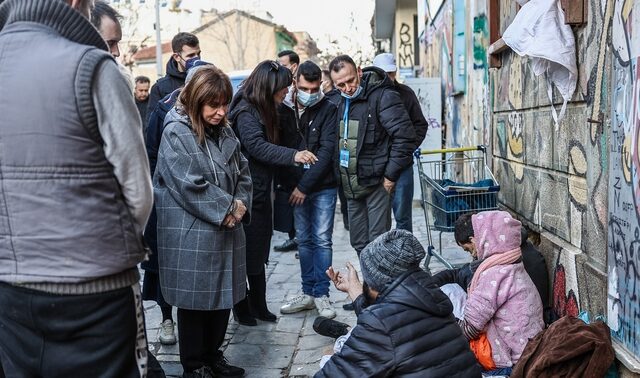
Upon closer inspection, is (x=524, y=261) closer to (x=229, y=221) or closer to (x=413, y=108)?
(x=229, y=221)

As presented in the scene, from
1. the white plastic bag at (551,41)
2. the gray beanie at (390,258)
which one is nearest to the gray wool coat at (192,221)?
the gray beanie at (390,258)

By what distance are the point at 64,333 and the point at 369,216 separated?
3.49m

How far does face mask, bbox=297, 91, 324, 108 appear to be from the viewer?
17.5 ft

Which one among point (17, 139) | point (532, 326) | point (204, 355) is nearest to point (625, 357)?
point (532, 326)

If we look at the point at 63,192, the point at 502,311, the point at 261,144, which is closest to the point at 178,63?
the point at 261,144

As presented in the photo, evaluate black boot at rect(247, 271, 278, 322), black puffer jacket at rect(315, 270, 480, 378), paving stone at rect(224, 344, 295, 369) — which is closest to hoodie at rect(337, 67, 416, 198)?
black boot at rect(247, 271, 278, 322)

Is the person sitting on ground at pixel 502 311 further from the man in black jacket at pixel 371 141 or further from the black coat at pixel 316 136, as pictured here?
the black coat at pixel 316 136

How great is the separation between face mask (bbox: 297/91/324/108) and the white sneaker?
4.88ft

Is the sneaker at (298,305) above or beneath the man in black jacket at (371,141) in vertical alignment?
beneath

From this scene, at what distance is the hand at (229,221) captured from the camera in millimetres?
3930

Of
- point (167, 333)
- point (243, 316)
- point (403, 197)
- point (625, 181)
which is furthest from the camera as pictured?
point (403, 197)

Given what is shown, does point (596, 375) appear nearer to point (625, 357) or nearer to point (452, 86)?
point (625, 357)

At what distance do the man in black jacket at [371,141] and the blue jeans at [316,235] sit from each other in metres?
0.25

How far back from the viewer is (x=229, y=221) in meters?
3.95
